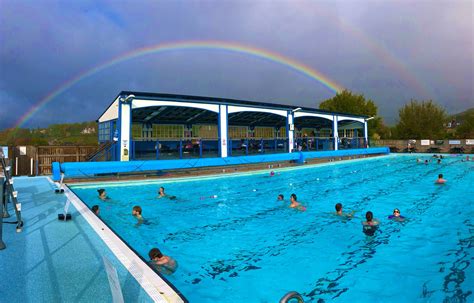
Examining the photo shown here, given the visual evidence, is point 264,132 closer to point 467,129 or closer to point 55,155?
point 55,155

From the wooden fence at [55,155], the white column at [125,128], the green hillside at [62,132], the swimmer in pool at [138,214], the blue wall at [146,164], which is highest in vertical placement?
the green hillside at [62,132]

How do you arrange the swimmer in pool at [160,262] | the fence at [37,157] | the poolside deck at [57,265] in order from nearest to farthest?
the poolside deck at [57,265]
the swimmer in pool at [160,262]
the fence at [37,157]

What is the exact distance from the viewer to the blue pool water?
16.3ft

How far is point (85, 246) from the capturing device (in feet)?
17.5

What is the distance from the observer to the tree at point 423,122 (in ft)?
174

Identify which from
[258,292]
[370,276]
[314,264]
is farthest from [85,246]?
[370,276]

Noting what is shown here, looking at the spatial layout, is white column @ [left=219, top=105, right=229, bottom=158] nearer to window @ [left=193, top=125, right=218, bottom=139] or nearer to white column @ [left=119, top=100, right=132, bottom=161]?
white column @ [left=119, top=100, right=132, bottom=161]

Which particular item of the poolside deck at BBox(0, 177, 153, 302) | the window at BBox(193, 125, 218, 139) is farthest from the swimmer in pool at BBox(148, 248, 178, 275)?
the window at BBox(193, 125, 218, 139)

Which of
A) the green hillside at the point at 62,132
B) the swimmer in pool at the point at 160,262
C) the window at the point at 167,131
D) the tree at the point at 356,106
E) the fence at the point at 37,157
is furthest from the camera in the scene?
the tree at the point at 356,106

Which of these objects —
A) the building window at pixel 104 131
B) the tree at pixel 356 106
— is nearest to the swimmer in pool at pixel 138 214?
the building window at pixel 104 131

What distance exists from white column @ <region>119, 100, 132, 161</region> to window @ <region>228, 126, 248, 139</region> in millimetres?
16986

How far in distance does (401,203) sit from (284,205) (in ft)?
15.0

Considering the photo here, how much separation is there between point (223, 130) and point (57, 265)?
1837 centimetres

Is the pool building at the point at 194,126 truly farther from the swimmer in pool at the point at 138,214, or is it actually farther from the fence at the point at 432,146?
the swimmer in pool at the point at 138,214
